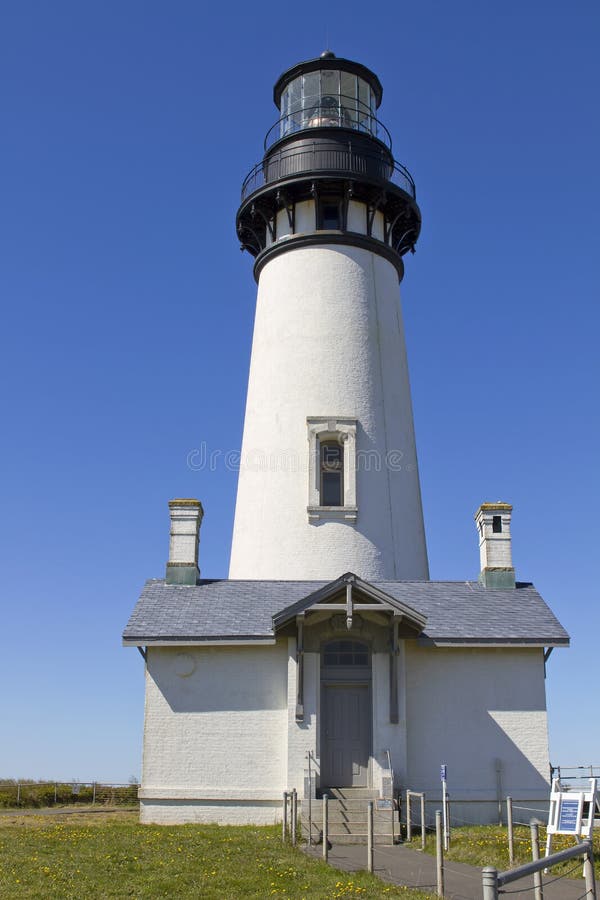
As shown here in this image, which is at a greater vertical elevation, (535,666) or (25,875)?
(535,666)

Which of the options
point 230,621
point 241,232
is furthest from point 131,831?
point 241,232

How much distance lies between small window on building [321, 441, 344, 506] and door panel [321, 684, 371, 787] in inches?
205

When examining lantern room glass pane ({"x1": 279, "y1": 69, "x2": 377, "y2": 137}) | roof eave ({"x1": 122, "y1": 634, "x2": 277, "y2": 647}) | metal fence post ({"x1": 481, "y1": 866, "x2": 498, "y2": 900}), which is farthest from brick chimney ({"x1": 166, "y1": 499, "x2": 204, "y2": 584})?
metal fence post ({"x1": 481, "y1": 866, "x2": 498, "y2": 900})

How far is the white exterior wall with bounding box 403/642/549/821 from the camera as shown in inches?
745

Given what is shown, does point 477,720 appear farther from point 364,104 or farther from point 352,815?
point 364,104

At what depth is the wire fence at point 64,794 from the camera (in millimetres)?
25219

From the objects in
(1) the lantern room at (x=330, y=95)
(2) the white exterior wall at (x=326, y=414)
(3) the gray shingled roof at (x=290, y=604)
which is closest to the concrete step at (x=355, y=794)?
(3) the gray shingled roof at (x=290, y=604)

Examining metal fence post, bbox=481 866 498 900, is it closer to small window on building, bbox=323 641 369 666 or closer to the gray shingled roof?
small window on building, bbox=323 641 369 666

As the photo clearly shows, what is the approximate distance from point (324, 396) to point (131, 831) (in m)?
10.6

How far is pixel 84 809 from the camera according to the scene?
24219 millimetres

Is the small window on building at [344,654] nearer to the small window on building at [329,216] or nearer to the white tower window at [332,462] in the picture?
the white tower window at [332,462]

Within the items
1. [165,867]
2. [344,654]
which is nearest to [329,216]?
[344,654]

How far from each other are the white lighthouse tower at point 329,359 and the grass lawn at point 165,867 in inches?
286

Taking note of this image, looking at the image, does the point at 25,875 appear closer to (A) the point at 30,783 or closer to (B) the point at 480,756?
(B) the point at 480,756
